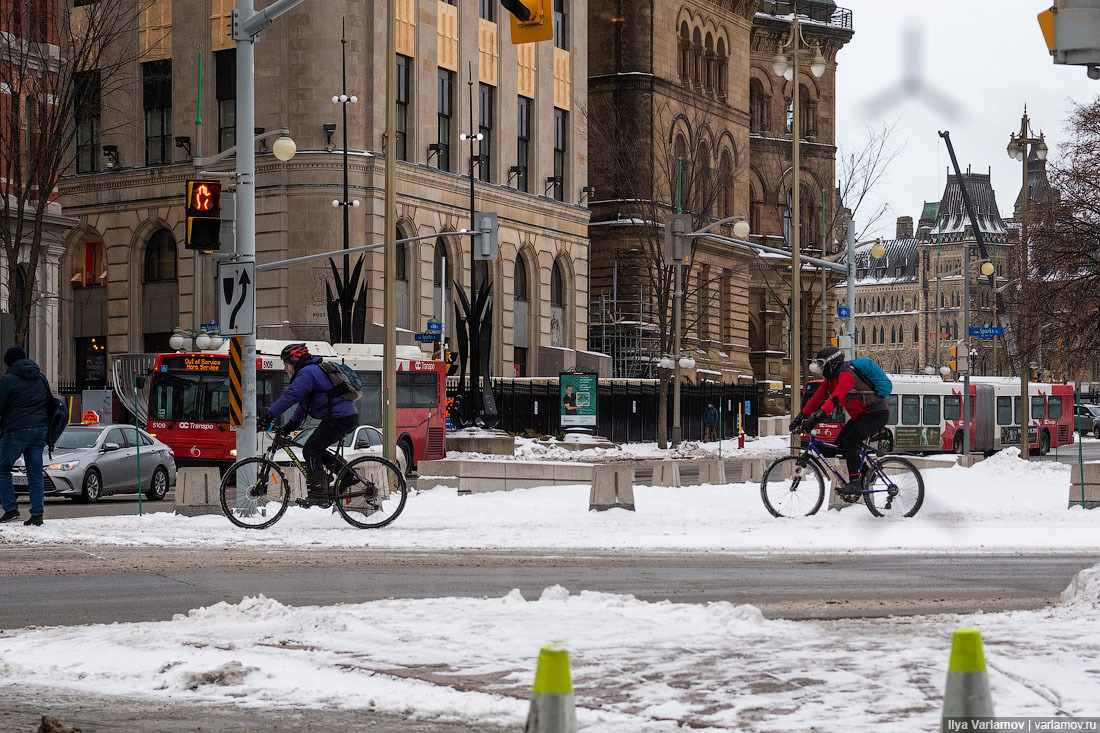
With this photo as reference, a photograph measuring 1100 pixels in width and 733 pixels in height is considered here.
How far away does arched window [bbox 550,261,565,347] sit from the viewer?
67750mm

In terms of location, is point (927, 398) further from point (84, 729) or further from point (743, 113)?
point (84, 729)

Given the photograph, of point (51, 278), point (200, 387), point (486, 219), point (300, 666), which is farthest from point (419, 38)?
point (300, 666)

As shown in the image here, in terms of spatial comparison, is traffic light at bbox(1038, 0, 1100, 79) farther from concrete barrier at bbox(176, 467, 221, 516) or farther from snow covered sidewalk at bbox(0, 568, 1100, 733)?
concrete barrier at bbox(176, 467, 221, 516)

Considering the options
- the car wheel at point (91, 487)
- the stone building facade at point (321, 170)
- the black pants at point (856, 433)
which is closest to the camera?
the black pants at point (856, 433)

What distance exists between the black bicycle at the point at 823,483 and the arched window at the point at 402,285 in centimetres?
3956

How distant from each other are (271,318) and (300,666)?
47.7m

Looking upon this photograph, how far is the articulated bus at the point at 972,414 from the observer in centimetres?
5522

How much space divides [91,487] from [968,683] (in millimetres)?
24499

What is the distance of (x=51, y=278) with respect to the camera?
48406mm

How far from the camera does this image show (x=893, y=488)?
1756 centimetres

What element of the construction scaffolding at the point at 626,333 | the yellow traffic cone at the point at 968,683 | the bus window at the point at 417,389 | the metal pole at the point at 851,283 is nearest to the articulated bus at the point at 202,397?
the bus window at the point at 417,389

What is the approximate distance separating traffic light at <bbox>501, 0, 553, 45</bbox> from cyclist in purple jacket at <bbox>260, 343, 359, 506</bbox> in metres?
4.06

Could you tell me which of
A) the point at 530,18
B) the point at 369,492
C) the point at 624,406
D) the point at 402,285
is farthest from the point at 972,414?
the point at 530,18

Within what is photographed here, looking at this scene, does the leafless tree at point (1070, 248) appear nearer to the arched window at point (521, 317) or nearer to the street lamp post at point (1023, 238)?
the street lamp post at point (1023, 238)
